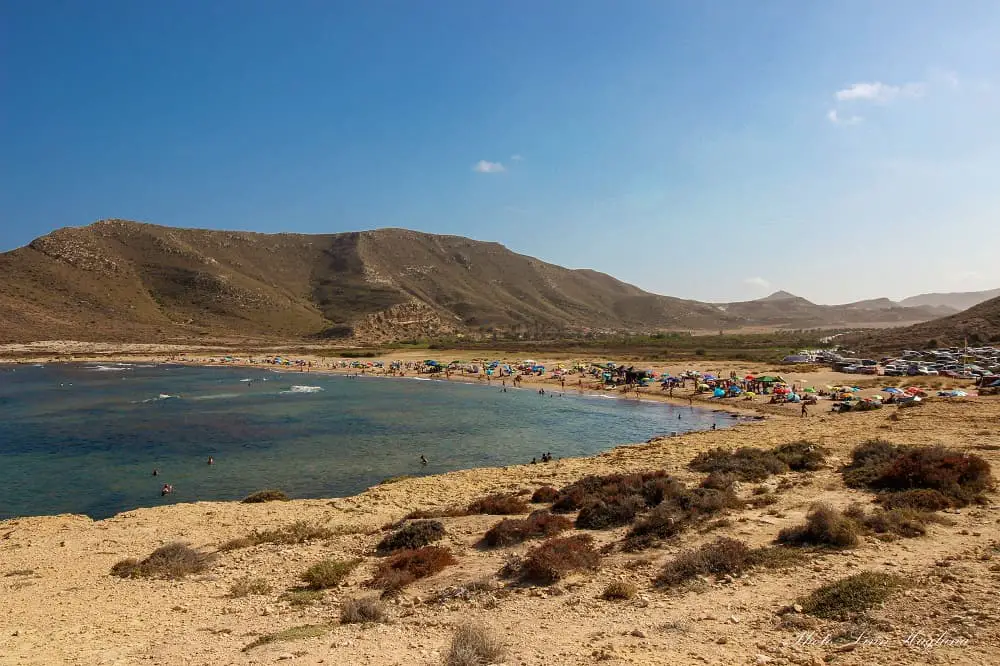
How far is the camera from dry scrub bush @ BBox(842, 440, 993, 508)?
1373 centimetres

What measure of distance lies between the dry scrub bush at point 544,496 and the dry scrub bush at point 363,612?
28.2ft

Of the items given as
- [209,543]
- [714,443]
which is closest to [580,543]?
[209,543]

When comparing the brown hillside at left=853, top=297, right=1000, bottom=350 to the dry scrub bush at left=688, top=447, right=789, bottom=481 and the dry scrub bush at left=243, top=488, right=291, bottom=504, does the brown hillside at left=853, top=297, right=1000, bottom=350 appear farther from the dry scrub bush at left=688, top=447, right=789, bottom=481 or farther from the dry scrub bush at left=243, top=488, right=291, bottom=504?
the dry scrub bush at left=243, top=488, right=291, bottom=504

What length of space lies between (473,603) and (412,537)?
4.27 m

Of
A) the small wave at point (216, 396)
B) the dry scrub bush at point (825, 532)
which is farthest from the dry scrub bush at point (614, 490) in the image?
the small wave at point (216, 396)

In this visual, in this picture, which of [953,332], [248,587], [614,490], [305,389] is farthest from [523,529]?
[953,332]

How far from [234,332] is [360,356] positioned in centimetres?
3755

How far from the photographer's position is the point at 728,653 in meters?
7.20

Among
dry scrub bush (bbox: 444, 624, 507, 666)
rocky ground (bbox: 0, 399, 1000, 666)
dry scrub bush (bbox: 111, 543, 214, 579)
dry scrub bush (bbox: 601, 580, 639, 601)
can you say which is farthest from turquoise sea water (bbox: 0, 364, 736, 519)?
dry scrub bush (bbox: 444, 624, 507, 666)

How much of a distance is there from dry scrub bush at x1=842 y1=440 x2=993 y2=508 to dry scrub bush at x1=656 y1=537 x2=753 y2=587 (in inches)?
232

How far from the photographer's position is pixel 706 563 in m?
10.3

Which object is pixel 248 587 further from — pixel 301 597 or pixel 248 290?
pixel 248 290

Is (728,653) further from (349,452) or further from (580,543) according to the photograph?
(349,452)

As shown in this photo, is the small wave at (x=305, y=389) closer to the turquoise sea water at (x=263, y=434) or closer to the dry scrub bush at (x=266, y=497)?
the turquoise sea water at (x=263, y=434)
